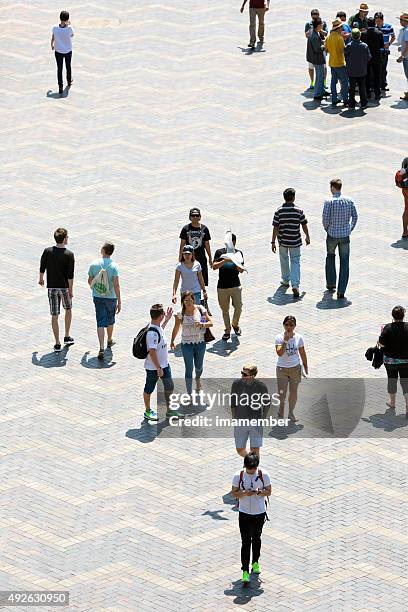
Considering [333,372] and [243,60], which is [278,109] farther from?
[333,372]

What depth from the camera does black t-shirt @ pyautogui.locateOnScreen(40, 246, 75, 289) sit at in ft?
69.1

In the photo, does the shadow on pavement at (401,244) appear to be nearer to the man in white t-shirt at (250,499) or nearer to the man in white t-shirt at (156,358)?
the man in white t-shirt at (156,358)

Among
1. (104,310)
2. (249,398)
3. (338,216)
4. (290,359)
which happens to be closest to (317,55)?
(338,216)

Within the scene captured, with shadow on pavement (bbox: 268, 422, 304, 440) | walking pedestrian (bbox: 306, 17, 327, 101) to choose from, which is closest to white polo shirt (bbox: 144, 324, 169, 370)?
shadow on pavement (bbox: 268, 422, 304, 440)

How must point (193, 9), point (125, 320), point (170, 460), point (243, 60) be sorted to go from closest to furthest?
point (170, 460), point (125, 320), point (243, 60), point (193, 9)

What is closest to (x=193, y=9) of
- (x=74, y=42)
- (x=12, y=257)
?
(x=74, y=42)

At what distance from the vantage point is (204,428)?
19.3 metres

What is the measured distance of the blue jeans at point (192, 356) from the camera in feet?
64.5

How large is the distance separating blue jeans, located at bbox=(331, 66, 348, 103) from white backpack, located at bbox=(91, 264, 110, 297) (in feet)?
35.8

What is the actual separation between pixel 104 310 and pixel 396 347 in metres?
4.03

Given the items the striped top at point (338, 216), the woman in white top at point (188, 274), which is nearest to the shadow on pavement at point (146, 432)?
the woman in white top at point (188, 274)

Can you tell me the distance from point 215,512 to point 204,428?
2123 mm

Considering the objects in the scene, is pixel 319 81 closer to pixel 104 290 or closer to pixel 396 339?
pixel 104 290

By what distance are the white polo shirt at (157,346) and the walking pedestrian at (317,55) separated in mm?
12589
